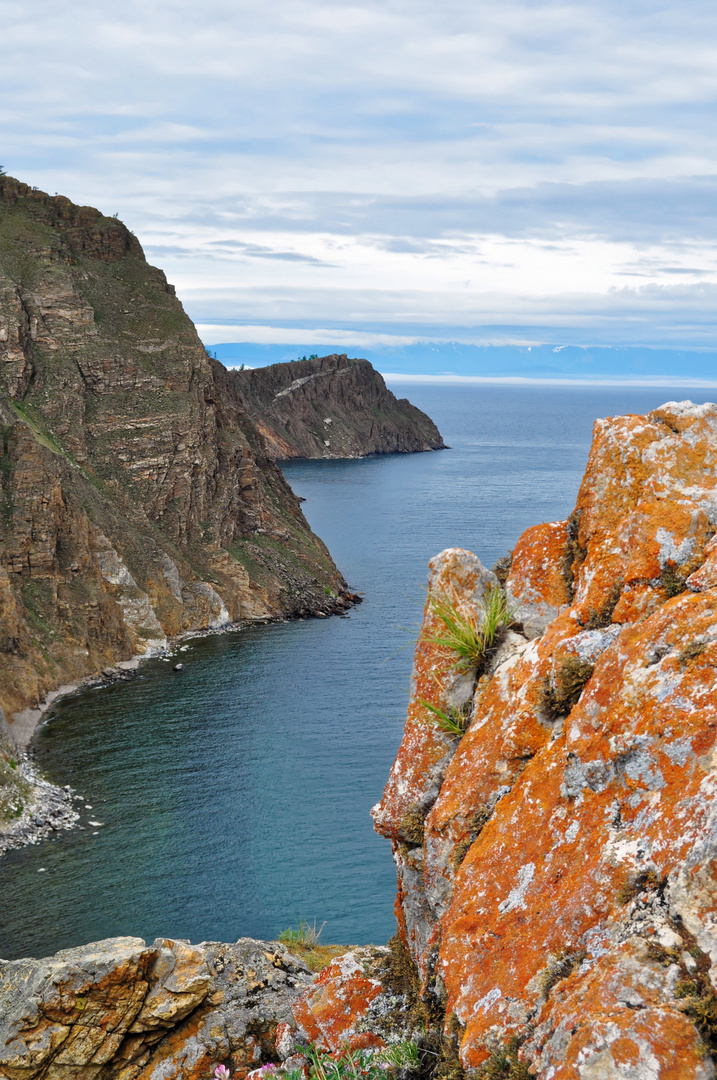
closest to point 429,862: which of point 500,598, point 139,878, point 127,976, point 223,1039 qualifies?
point 500,598

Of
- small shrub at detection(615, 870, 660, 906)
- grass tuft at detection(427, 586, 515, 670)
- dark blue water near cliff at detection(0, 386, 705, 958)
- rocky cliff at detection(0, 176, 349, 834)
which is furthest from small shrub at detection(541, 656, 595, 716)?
rocky cliff at detection(0, 176, 349, 834)

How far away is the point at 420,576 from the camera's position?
4806 inches

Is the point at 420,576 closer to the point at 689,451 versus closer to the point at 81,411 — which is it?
the point at 81,411

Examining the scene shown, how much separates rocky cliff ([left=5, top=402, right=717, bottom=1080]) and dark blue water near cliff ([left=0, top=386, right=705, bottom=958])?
18.7 meters

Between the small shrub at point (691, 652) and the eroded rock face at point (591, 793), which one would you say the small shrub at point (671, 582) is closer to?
the eroded rock face at point (591, 793)

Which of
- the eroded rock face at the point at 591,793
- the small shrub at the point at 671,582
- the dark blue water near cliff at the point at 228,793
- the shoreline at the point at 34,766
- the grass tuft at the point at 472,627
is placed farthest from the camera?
the shoreline at the point at 34,766

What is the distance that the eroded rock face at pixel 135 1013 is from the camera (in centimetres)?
1582

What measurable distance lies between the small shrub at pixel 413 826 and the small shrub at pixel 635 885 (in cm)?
411

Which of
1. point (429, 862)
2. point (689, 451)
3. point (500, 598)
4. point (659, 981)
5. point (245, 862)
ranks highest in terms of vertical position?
point (689, 451)

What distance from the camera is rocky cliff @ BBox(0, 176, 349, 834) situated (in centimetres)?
8088

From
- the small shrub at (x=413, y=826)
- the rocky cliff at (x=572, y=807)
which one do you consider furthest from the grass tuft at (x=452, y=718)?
the small shrub at (x=413, y=826)

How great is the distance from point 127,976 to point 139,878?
33.4 m

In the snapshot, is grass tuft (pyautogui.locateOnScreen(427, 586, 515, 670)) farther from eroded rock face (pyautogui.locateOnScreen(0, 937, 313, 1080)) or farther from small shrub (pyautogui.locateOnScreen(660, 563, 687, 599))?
eroded rock face (pyautogui.locateOnScreen(0, 937, 313, 1080))

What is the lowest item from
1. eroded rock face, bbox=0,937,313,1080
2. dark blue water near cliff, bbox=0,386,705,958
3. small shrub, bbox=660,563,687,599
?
dark blue water near cliff, bbox=0,386,705,958
